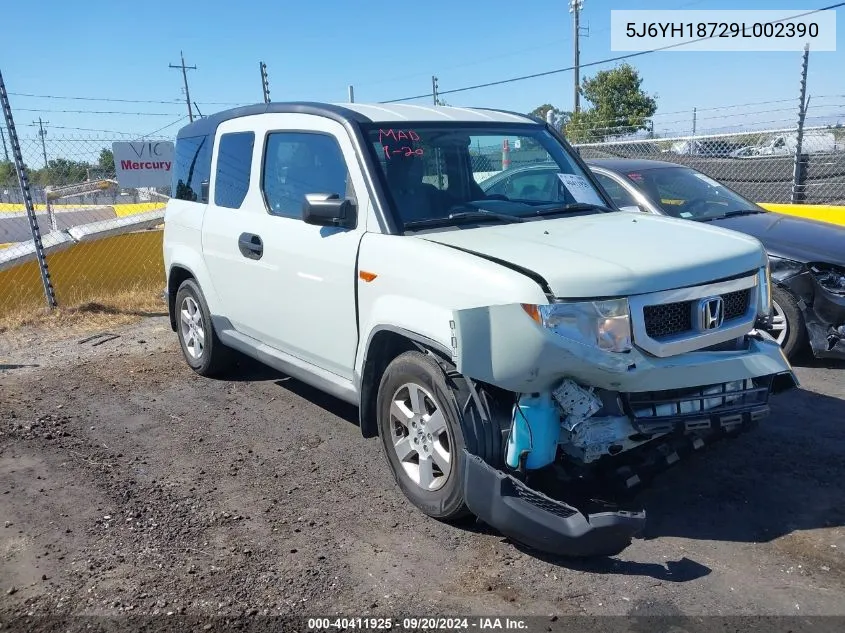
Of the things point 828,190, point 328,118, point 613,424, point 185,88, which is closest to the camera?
point 613,424

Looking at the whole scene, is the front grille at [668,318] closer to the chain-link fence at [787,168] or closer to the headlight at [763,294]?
the headlight at [763,294]

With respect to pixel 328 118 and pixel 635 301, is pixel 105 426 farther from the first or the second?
pixel 635 301

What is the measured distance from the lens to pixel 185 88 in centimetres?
4841

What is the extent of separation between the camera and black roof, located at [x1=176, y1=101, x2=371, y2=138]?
13.8 ft

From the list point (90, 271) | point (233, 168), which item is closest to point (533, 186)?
point (233, 168)

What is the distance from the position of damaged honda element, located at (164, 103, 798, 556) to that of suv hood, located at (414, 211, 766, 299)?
0.01 m

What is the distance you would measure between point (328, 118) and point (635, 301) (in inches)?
86.3

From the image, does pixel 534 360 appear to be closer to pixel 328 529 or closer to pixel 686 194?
pixel 328 529

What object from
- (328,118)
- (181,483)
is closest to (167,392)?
(181,483)

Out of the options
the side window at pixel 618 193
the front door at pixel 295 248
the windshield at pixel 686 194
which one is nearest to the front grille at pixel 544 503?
the front door at pixel 295 248

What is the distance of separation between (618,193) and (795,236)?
159 centimetres

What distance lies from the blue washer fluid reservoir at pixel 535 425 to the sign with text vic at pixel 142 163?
13.4 m

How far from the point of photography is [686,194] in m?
6.84

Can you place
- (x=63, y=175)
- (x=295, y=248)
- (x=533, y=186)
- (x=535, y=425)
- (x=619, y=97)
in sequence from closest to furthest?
1. (x=535, y=425)
2. (x=295, y=248)
3. (x=533, y=186)
4. (x=63, y=175)
5. (x=619, y=97)
